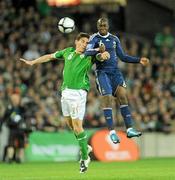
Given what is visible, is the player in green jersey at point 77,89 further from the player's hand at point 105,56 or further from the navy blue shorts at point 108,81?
the player's hand at point 105,56

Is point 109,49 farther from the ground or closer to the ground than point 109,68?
farther from the ground

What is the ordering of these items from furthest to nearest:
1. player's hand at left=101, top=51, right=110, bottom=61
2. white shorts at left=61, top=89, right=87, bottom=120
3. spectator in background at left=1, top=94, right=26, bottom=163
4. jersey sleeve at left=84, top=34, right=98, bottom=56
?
spectator in background at left=1, top=94, right=26, bottom=163
white shorts at left=61, top=89, right=87, bottom=120
jersey sleeve at left=84, top=34, right=98, bottom=56
player's hand at left=101, top=51, right=110, bottom=61

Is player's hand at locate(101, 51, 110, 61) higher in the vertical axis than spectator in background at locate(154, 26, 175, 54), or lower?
lower

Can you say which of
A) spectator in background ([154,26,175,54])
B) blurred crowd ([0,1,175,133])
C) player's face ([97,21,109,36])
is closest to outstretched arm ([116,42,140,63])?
player's face ([97,21,109,36])

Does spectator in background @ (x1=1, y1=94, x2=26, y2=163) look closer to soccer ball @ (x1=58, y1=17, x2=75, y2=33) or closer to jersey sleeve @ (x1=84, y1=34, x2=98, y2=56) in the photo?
soccer ball @ (x1=58, y1=17, x2=75, y2=33)

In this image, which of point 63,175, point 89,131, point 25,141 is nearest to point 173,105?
point 89,131

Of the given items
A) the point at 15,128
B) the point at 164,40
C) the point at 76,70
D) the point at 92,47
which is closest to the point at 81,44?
the point at 92,47

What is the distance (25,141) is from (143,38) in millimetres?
9301

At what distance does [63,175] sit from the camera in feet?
53.3

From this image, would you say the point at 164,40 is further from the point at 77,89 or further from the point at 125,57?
the point at 77,89

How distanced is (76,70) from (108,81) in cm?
68

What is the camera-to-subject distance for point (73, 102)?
1584cm

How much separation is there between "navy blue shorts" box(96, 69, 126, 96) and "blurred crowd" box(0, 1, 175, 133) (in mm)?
7184

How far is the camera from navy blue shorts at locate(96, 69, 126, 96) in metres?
16.1
